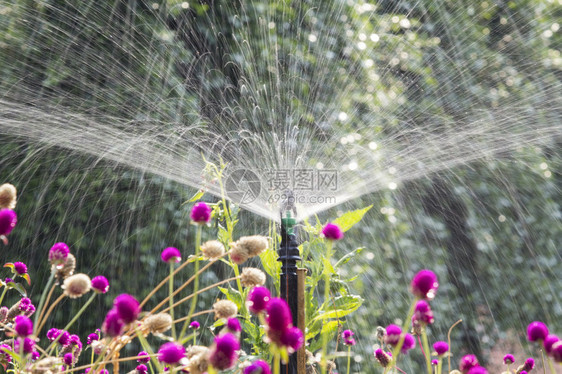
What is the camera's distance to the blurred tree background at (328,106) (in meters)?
3.84

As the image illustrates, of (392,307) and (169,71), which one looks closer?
(169,71)

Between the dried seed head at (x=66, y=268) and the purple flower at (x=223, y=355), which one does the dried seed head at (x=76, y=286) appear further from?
the purple flower at (x=223, y=355)

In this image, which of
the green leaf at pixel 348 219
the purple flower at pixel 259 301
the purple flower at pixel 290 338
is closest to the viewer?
the purple flower at pixel 290 338

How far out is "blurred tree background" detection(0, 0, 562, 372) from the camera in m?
3.84

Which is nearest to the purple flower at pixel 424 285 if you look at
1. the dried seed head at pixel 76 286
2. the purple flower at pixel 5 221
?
the dried seed head at pixel 76 286

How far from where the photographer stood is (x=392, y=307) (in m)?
4.88

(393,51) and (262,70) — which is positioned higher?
(393,51)

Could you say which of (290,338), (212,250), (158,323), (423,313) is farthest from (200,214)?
(423,313)

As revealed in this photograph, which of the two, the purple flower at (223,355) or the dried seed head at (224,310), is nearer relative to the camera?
the purple flower at (223,355)

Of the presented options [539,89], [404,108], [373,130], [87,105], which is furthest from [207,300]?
[539,89]

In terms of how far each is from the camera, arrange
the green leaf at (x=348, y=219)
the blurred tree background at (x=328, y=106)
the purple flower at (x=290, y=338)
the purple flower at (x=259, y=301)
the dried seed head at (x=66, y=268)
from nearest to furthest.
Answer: the purple flower at (x=290, y=338), the purple flower at (x=259, y=301), the dried seed head at (x=66, y=268), the green leaf at (x=348, y=219), the blurred tree background at (x=328, y=106)

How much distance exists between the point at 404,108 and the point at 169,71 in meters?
2.14

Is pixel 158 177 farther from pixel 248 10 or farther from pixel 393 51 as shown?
pixel 393 51

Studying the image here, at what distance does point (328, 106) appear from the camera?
473 cm
